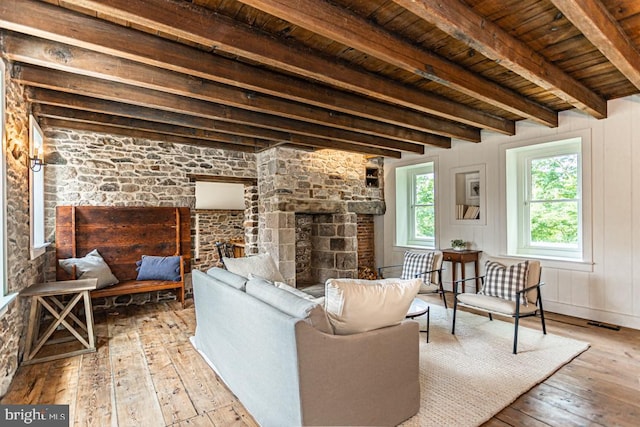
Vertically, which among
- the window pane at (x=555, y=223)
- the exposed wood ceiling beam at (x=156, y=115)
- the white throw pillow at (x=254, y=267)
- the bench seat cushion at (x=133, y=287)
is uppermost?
the exposed wood ceiling beam at (x=156, y=115)

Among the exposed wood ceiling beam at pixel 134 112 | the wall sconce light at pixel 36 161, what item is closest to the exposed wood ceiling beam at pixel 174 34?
the exposed wood ceiling beam at pixel 134 112

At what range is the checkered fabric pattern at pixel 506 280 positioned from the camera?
343cm

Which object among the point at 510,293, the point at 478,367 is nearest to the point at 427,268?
the point at 510,293

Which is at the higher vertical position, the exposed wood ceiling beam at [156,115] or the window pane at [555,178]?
the exposed wood ceiling beam at [156,115]

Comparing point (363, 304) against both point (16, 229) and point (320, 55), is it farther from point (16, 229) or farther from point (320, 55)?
point (16, 229)

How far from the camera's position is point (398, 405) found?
2.04m

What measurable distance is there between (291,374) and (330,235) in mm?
4653

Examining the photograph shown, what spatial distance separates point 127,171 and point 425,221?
491 cm

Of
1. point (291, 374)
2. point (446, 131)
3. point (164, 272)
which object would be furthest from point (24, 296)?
point (446, 131)

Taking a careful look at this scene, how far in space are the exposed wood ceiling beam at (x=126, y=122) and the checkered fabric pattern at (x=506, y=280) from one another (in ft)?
12.1

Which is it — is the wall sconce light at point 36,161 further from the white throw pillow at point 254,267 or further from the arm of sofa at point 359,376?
the arm of sofa at point 359,376

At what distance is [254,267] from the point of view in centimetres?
352

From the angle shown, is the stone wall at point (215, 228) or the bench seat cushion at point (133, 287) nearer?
the bench seat cushion at point (133, 287)

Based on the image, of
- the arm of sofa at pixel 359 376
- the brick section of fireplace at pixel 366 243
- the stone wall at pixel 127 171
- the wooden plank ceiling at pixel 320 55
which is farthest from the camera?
the brick section of fireplace at pixel 366 243
